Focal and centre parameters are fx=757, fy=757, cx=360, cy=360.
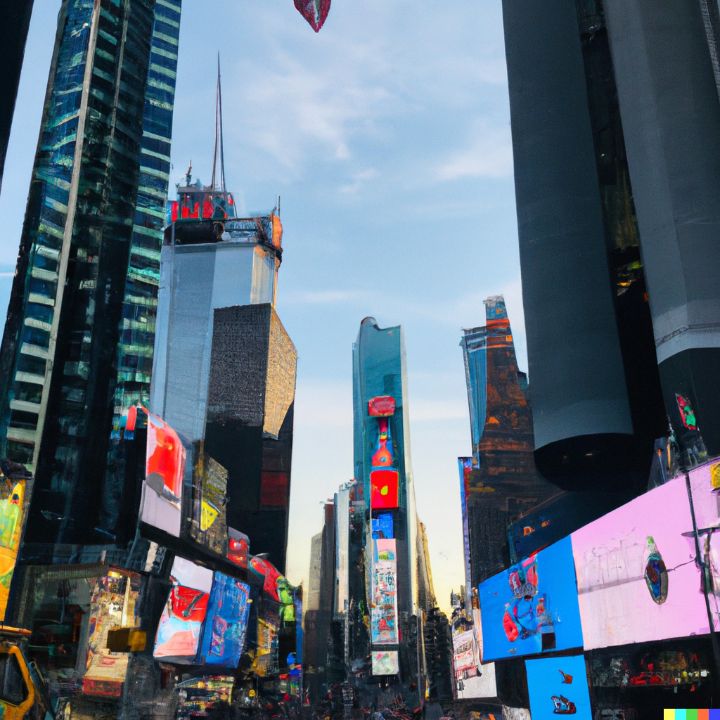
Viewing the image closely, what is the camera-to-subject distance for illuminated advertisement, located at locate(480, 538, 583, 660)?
104 ft

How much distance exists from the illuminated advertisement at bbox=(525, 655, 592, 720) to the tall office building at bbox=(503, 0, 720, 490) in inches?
397

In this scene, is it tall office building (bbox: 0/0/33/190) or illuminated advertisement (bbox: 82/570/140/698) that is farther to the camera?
tall office building (bbox: 0/0/33/190)

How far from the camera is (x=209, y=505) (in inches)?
2227

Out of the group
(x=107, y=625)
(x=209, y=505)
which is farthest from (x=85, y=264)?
(x=107, y=625)

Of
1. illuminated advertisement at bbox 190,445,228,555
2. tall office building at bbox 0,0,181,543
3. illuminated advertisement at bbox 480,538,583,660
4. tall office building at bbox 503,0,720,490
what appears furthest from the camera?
illuminated advertisement at bbox 190,445,228,555

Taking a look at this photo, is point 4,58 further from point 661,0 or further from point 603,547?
point 603,547

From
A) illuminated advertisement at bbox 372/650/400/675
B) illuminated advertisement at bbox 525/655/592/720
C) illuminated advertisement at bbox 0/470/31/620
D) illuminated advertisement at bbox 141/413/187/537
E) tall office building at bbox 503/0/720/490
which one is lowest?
illuminated advertisement at bbox 525/655/592/720

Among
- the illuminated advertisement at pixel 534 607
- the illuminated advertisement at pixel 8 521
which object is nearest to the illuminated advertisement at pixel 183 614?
the illuminated advertisement at pixel 8 521

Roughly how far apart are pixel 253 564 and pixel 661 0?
58722mm

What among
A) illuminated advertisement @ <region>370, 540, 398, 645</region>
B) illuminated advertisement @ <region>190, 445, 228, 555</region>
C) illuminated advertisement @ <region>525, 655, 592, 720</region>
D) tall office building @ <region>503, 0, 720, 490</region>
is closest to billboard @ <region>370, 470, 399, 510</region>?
illuminated advertisement @ <region>370, 540, 398, 645</region>

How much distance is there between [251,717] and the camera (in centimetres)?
5359

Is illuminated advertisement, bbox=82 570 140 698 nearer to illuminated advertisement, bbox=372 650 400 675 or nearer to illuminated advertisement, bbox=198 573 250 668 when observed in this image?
illuminated advertisement, bbox=198 573 250 668

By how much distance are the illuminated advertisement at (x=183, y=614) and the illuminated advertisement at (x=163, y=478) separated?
2.89 metres

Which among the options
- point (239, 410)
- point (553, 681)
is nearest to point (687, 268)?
point (553, 681)
